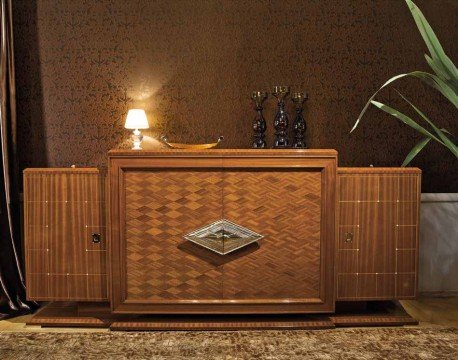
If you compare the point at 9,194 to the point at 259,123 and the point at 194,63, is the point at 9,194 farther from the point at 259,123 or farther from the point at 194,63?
the point at 259,123

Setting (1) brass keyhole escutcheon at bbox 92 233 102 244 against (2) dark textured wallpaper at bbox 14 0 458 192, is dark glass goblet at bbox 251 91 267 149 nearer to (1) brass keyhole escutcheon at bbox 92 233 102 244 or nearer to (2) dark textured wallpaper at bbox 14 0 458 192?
(2) dark textured wallpaper at bbox 14 0 458 192

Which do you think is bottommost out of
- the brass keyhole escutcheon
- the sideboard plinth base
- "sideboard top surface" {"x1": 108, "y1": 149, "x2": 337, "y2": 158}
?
the sideboard plinth base

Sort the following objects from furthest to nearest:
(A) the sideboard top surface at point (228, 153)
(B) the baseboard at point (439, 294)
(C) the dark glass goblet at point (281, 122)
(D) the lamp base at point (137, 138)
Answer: (B) the baseboard at point (439, 294) < (C) the dark glass goblet at point (281, 122) < (D) the lamp base at point (137, 138) < (A) the sideboard top surface at point (228, 153)

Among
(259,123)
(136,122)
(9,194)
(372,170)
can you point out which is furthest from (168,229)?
(372,170)

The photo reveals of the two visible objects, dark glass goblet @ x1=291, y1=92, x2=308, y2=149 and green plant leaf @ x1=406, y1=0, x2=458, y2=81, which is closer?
green plant leaf @ x1=406, y1=0, x2=458, y2=81

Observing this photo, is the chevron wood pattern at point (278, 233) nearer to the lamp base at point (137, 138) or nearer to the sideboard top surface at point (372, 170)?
the sideboard top surface at point (372, 170)

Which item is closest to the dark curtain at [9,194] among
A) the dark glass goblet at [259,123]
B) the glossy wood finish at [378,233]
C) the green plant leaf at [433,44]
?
the dark glass goblet at [259,123]

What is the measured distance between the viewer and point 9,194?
3467mm

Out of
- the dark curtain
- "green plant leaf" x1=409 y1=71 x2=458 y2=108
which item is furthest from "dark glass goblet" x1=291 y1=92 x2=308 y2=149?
the dark curtain

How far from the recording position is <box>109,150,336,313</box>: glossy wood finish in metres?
3.12

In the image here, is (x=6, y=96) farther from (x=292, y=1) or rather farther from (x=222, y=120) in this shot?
(x=292, y=1)

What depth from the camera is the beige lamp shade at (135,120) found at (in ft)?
11.3

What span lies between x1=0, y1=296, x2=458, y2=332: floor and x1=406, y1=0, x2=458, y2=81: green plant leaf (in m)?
1.43

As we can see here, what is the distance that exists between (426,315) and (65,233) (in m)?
2.14
